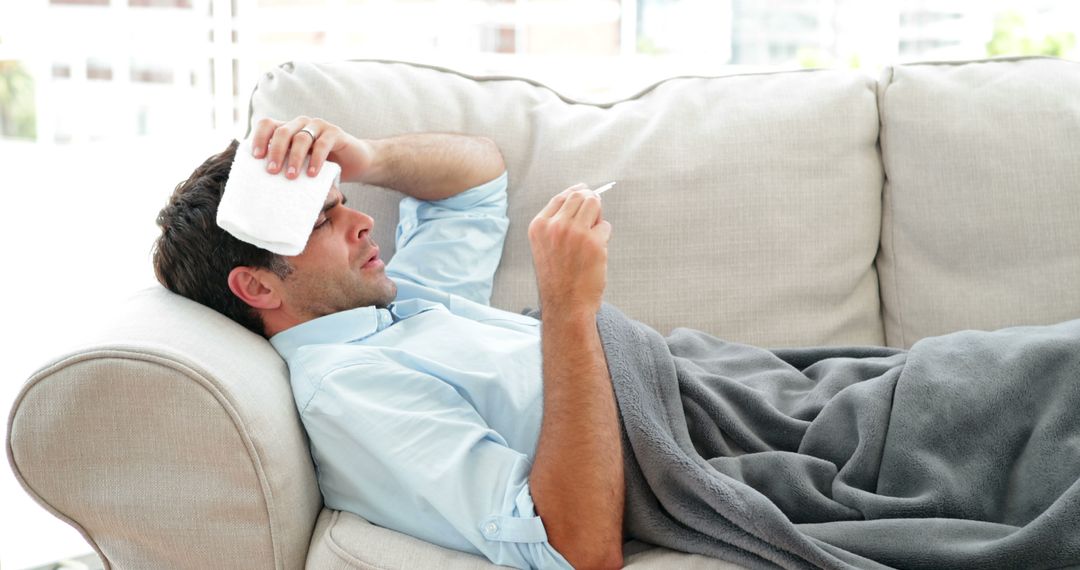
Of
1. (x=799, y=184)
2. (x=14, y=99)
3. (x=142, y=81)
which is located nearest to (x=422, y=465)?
(x=799, y=184)

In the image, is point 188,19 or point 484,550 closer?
point 484,550

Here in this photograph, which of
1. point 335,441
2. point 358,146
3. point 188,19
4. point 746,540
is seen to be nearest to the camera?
point 746,540

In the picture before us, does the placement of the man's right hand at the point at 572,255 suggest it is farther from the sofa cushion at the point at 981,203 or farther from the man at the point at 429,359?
the sofa cushion at the point at 981,203

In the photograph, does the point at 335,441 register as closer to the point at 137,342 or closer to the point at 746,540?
the point at 137,342

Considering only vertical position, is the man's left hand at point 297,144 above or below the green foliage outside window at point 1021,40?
below

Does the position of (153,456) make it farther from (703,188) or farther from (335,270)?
(703,188)

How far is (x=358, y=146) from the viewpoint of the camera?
1612 mm

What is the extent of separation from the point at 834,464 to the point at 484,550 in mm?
467

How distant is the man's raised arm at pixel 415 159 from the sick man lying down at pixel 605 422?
58 millimetres

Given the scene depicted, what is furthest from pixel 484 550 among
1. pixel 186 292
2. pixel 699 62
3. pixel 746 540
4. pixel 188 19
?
pixel 699 62

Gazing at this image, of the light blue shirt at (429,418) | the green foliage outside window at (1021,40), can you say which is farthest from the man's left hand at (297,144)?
the green foliage outside window at (1021,40)

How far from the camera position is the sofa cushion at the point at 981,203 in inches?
66.9

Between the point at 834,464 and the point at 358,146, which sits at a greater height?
the point at 358,146

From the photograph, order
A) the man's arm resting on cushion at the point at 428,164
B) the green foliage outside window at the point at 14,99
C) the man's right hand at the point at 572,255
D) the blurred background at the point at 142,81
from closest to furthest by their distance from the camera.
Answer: the man's right hand at the point at 572,255 < the man's arm resting on cushion at the point at 428,164 < the blurred background at the point at 142,81 < the green foliage outside window at the point at 14,99
